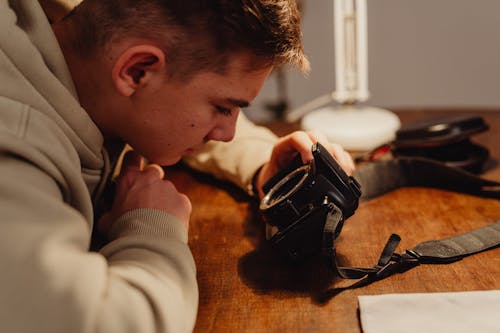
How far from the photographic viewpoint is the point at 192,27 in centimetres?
60

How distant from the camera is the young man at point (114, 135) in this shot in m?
0.43

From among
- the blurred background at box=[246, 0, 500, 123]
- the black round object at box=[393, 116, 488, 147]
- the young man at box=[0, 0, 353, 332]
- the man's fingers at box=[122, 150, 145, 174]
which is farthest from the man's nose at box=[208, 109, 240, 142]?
the blurred background at box=[246, 0, 500, 123]

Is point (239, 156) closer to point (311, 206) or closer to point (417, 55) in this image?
point (311, 206)

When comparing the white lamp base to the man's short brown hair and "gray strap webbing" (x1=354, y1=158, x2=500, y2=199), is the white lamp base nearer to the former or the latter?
"gray strap webbing" (x1=354, y1=158, x2=500, y2=199)

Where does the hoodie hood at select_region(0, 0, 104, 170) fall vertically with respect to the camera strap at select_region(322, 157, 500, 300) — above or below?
above

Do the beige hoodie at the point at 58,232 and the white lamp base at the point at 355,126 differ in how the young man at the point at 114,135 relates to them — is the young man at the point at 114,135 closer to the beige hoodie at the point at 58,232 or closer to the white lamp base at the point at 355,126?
the beige hoodie at the point at 58,232

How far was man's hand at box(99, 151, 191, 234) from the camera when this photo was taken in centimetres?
61

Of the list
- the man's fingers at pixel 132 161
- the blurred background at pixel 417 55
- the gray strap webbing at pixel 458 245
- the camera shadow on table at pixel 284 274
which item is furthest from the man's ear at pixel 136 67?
the blurred background at pixel 417 55

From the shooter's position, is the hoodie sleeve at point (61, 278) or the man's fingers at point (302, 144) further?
the man's fingers at point (302, 144)

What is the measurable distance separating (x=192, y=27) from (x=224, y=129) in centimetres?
13

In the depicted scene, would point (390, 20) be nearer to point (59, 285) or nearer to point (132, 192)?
point (132, 192)

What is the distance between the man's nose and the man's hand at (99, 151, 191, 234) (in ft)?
0.26

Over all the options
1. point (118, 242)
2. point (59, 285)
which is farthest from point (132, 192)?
point (59, 285)

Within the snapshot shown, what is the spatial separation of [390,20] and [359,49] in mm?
459
